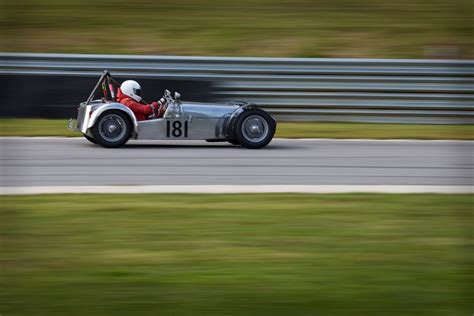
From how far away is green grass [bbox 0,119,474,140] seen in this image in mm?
11055

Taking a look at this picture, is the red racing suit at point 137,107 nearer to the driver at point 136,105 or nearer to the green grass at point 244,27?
the driver at point 136,105

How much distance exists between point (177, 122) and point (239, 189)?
2.99 m

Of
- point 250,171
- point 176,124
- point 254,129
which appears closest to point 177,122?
point 176,124

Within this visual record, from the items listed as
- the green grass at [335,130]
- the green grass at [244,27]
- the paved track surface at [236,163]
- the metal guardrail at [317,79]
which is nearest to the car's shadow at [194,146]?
the paved track surface at [236,163]

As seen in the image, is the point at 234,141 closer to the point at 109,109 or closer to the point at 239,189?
the point at 109,109

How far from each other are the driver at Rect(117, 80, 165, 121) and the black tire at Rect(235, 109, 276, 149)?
81 cm

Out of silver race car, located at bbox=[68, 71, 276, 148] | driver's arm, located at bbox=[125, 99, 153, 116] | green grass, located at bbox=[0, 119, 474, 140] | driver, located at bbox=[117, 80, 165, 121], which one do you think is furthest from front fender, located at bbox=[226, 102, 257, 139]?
green grass, located at bbox=[0, 119, 474, 140]

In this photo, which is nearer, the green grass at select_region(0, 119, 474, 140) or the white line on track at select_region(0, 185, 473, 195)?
the white line on track at select_region(0, 185, 473, 195)

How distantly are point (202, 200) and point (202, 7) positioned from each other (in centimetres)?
194

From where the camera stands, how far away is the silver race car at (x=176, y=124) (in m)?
10.0

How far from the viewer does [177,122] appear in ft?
33.0

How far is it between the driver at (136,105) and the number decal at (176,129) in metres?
0.16

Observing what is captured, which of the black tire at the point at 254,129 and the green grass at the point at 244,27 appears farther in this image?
the black tire at the point at 254,129

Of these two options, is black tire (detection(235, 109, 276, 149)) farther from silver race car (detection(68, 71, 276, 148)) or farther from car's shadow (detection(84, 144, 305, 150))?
car's shadow (detection(84, 144, 305, 150))
